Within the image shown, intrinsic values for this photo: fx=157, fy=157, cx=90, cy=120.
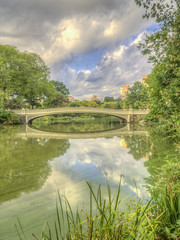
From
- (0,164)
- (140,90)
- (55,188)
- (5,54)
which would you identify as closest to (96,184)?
(55,188)

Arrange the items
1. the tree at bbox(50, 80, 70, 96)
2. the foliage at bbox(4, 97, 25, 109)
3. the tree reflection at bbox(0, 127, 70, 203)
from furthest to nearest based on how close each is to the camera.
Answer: the tree at bbox(50, 80, 70, 96) < the foliage at bbox(4, 97, 25, 109) < the tree reflection at bbox(0, 127, 70, 203)

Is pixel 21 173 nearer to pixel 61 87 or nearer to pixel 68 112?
pixel 68 112

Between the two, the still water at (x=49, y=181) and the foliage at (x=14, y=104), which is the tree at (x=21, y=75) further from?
the still water at (x=49, y=181)

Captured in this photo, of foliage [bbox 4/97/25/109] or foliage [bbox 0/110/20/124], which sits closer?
foliage [bbox 0/110/20/124]

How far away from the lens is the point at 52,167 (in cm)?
532

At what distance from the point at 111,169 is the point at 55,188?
79.9 inches

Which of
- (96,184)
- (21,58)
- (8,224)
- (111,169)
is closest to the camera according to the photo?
(8,224)

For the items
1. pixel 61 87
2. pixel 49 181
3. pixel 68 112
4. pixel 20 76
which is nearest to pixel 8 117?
pixel 20 76

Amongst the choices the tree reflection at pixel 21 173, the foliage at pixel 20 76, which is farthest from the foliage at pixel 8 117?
the tree reflection at pixel 21 173

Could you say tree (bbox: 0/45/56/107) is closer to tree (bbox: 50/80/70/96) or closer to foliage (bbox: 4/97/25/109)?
foliage (bbox: 4/97/25/109)

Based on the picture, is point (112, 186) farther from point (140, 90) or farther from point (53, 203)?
→ point (140, 90)

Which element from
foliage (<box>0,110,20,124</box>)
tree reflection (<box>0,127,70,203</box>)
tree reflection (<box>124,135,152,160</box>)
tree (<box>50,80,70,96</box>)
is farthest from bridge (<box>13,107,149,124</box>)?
tree (<box>50,80,70,96</box>)

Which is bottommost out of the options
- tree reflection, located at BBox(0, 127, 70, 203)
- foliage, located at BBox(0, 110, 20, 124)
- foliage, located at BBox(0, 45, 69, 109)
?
tree reflection, located at BBox(0, 127, 70, 203)

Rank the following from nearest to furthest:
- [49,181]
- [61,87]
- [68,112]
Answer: [49,181] → [68,112] → [61,87]
